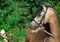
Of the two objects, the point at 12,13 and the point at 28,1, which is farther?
the point at 28,1

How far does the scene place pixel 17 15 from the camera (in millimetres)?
11398

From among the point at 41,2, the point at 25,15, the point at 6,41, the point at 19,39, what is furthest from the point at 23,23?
the point at 6,41

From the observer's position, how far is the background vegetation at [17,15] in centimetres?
1067

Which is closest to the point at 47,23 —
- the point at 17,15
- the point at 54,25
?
the point at 54,25

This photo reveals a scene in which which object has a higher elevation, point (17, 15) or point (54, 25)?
point (54, 25)

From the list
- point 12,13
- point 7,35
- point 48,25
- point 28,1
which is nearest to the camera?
point 48,25

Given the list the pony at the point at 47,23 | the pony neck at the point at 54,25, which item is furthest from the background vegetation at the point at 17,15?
the pony neck at the point at 54,25

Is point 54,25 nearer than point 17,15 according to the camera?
Yes

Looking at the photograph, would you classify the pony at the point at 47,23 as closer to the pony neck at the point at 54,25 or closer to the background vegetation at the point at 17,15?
the pony neck at the point at 54,25

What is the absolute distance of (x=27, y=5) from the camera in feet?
43.9

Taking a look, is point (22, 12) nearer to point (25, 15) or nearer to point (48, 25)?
point (25, 15)

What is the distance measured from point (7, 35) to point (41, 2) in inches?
142

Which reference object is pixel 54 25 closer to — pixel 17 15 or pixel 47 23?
pixel 47 23

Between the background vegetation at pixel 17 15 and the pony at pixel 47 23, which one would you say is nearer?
the pony at pixel 47 23
